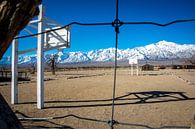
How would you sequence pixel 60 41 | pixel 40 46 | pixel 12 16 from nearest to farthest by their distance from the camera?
pixel 12 16 → pixel 40 46 → pixel 60 41

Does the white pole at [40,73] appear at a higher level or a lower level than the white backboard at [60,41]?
lower

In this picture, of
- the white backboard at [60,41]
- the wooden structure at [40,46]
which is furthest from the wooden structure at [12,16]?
the white backboard at [60,41]

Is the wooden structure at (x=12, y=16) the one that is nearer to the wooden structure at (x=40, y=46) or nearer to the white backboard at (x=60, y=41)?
the wooden structure at (x=40, y=46)

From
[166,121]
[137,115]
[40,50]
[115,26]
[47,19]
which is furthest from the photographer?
[47,19]

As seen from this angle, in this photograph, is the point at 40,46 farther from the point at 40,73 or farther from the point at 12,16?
the point at 12,16

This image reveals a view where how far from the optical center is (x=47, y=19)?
918 cm

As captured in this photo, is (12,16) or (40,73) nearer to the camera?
(12,16)

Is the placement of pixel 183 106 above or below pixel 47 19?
below

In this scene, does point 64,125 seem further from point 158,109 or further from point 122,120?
point 158,109

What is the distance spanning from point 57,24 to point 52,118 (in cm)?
470

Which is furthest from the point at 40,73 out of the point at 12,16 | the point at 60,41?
the point at 12,16

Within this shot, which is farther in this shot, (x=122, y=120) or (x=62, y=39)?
(x=62, y=39)

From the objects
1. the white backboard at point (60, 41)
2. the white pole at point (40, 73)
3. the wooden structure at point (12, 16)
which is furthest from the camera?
the white backboard at point (60, 41)

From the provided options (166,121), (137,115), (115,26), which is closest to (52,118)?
(137,115)
